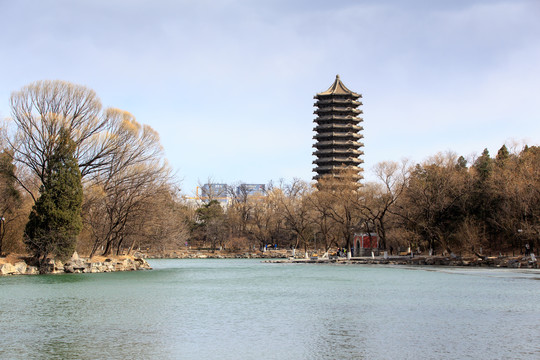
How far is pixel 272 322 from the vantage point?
13.2 m

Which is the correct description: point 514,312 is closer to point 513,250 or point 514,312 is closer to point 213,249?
point 513,250

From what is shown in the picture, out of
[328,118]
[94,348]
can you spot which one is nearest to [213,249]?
[328,118]

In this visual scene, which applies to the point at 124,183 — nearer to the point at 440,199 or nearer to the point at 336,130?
the point at 440,199

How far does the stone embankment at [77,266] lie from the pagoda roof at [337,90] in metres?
44.8

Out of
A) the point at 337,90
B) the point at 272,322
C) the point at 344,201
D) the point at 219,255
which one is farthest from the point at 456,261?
the point at 337,90

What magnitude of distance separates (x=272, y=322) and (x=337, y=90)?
215 ft

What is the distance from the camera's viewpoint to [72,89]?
31688mm

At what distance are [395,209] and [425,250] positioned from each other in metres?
8.28

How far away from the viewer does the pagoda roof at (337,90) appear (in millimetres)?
75000

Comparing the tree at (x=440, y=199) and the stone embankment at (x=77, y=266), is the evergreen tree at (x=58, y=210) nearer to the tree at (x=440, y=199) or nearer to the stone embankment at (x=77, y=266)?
the stone embankment at (x=77, y=266)

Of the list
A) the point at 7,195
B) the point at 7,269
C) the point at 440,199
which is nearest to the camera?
the point at 7,269

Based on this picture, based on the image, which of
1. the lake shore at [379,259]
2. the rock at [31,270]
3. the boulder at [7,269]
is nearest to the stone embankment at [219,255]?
the lake shore at [379,259]

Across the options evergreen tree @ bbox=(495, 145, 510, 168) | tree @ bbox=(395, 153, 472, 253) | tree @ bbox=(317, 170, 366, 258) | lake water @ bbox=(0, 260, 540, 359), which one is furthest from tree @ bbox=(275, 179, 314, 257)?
lake water @ bbox=(0, 260, 540, 359)

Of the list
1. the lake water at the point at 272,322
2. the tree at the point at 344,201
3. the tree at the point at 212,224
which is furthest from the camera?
the tree at the point at 212,224
